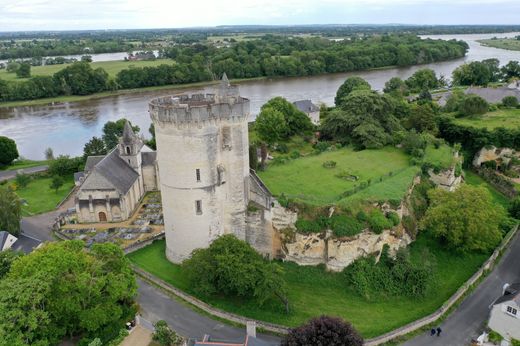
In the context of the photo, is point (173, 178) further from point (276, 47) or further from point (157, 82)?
point (276, 47)

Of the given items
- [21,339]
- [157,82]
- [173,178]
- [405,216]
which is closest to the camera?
[21,339]

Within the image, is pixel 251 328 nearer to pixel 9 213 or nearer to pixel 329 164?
pixel 329 164

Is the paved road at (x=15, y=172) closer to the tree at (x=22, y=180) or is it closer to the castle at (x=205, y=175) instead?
the tree at (x=22, y=180)

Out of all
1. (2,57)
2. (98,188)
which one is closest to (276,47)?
(2,57)

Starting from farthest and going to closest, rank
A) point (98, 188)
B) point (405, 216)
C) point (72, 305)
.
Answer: point (98, 188), point (405, 216), point (72, 305)

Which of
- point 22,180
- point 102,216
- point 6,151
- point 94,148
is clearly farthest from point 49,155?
point 102,216

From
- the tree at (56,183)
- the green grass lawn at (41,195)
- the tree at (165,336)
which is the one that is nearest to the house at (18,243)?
the green grass lawn at (41,195)

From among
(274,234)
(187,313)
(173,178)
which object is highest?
(173,178)
